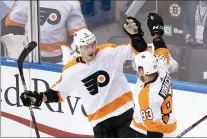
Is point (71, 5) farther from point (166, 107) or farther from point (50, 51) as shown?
point (166, 107)

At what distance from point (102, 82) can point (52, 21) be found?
1.32m

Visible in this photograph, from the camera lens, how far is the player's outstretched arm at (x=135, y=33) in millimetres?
4883

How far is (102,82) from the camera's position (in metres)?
5.16

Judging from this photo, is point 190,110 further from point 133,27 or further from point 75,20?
point 75,20

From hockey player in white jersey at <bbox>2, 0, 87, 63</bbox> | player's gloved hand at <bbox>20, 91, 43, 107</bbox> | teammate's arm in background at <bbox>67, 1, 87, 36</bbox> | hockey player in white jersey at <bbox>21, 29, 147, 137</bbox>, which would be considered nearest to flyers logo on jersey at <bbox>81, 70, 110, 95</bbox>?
hockey player in white jersey at <bbox>21, 29, 147, 137</bbox>

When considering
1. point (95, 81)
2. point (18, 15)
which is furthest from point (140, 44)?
point (18, 15)

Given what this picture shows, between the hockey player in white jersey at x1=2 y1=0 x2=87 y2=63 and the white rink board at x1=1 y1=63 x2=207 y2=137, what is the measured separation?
0.58 ft

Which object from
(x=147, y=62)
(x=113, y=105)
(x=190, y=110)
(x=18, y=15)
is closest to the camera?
(x=147, y=62)

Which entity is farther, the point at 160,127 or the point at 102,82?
the point at 102,82

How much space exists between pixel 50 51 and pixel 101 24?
55 cm

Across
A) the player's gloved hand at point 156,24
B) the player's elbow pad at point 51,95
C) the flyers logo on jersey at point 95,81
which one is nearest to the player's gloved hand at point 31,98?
the player's elbow pad at point 51,95

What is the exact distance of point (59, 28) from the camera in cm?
631

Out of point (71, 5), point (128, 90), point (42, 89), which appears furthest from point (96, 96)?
point (71, 5)

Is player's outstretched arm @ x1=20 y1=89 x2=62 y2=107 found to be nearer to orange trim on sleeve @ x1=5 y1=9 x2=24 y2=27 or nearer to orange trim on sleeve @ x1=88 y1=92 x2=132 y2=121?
orange trim on sleeve @ x1=88 y1=92 x2=132 y2=121
